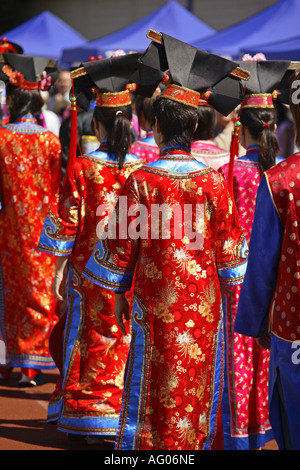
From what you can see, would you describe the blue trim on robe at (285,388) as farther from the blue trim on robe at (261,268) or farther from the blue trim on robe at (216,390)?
the blue trim on robe at (216,390)

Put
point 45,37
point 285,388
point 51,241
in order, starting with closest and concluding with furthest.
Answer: point 285,388
point 51,241
point 45,37

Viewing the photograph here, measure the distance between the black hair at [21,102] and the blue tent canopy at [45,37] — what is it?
7455 mm

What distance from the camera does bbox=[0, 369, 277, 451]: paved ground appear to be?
4.57 m

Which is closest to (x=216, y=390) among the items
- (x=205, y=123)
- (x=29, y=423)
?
(x=29, y=423)

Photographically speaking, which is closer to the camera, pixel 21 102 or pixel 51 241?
pixel 51 241

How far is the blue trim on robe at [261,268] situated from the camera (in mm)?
2920

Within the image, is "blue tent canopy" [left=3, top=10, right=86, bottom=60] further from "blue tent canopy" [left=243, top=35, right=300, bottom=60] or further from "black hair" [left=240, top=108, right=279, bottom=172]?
"black hair" [left=240, top=108, right=279, bottom=172]

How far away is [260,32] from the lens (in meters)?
10.2

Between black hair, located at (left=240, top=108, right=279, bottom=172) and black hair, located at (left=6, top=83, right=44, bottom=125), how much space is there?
1.77m

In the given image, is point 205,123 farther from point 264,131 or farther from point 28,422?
point 28,422

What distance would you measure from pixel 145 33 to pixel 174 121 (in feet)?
28.0

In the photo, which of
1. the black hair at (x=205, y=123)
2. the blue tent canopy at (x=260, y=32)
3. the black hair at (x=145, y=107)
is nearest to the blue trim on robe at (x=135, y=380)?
the black hair at (x=205, y=123)

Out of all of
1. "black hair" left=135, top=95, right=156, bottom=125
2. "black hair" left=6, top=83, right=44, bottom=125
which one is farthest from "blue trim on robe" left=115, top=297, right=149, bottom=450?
"black hair" left=6, top=83, right=44, bottom=125

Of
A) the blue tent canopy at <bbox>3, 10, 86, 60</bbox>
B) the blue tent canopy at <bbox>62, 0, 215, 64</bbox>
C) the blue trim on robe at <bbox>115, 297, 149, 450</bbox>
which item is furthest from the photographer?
the blue tent canopy at <bbox>3, 10, 86, 60</bbox>
